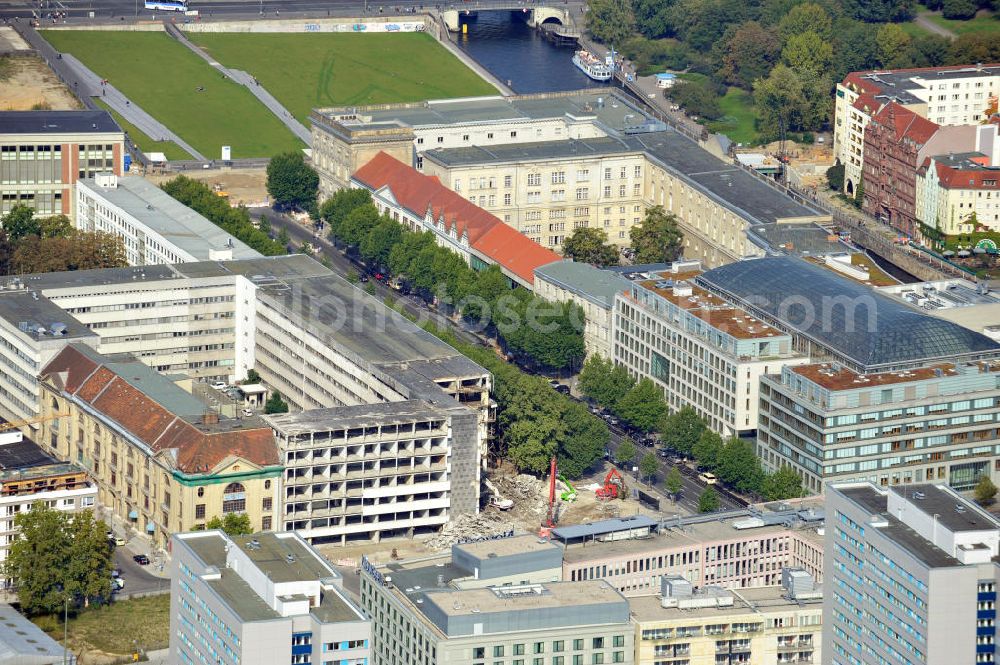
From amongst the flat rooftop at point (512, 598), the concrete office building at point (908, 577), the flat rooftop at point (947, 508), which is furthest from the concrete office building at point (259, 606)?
the flat rooftop at point (947, 508)

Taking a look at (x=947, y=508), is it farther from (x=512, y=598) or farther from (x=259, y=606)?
(x=259, y=606)

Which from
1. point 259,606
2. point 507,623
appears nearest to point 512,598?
point 507,623

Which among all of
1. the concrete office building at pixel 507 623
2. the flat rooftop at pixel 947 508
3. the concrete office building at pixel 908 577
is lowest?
the concrete office building at pixel 507 623

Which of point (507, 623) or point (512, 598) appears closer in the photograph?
point (507, 623)

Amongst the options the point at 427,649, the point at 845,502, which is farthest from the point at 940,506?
Answer: the point at 427,649

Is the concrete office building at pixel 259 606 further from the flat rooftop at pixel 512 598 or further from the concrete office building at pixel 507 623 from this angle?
the flat rooftop at pixel 512 598

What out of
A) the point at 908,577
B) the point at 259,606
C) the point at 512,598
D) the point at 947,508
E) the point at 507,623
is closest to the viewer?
the point at 908,577

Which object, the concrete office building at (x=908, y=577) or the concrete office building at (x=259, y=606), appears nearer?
the concrete office building at (x=908, y=577)

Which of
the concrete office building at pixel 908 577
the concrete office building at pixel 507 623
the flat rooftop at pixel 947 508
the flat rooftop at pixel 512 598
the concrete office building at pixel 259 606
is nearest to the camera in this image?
the concrete office building at pixel 908 577
